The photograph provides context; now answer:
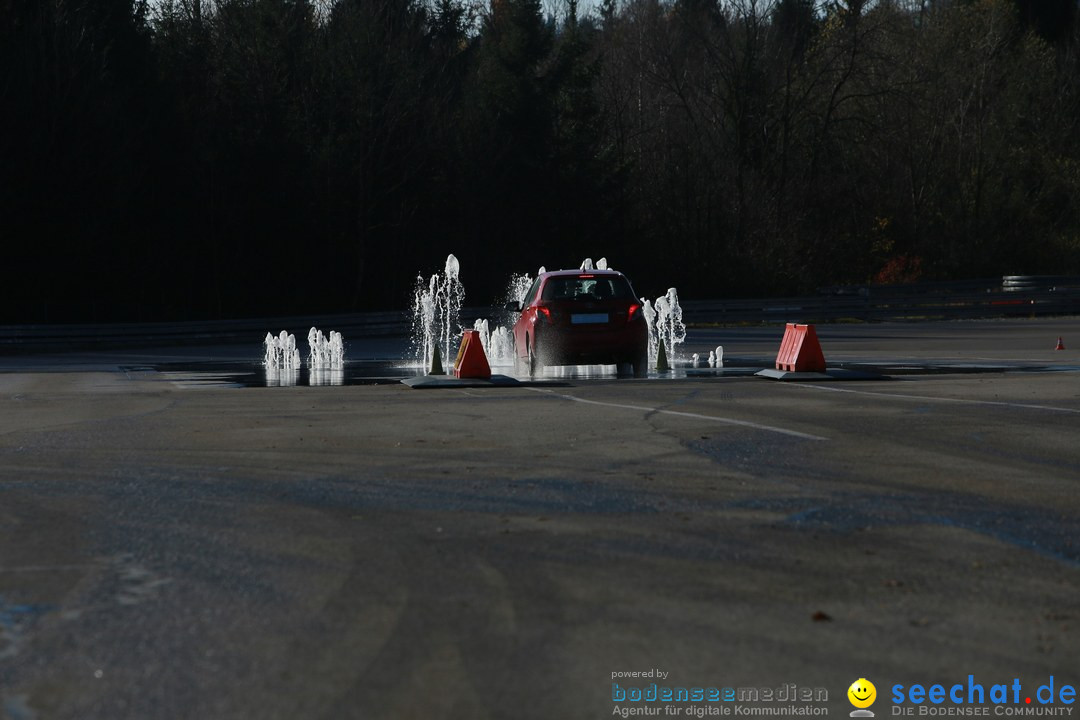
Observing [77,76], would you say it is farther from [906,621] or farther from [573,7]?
[906,621]

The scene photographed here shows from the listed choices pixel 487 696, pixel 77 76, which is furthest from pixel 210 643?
pixel 77 76

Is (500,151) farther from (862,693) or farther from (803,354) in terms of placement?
(862,693)

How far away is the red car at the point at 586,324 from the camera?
877 inches

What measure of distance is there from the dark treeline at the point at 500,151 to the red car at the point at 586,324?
77.2ft

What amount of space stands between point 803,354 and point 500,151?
119 ft

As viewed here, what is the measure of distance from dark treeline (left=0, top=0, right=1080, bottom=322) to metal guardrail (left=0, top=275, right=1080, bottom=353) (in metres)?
3.93

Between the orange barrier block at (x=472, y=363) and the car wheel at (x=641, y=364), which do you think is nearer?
the orange barrier block at (x=472, y=363)

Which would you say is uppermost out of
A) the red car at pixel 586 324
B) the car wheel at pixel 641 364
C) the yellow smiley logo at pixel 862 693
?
the red car at pixel 586 324

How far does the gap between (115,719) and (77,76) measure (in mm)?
41039

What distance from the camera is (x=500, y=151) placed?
2231 inches

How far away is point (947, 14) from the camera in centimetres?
7125

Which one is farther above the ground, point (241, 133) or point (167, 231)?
point (241, 133)

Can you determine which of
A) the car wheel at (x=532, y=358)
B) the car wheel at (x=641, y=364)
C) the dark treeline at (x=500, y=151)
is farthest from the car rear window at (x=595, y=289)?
the dark treeline at (x=500, y=151)

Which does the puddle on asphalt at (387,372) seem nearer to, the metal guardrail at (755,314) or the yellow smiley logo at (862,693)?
the metal guardrail at (755,314)
